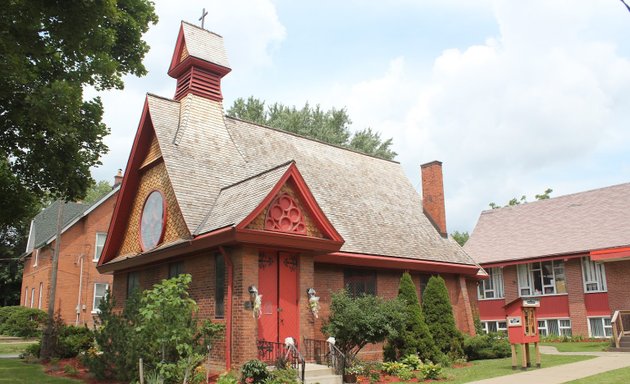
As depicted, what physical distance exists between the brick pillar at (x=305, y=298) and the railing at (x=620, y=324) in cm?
1246

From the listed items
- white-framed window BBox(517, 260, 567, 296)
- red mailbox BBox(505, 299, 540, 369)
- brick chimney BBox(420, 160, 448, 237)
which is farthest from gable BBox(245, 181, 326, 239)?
white-framed window BBox(517, 260, 567, 296)

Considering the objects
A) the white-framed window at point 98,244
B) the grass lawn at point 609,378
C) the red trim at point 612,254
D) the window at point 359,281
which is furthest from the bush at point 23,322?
the red trim at point 612,254

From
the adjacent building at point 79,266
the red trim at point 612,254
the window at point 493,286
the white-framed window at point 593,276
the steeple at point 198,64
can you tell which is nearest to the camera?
the steeple at point 198,64

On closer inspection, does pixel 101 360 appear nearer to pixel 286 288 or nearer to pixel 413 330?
pixel 286 288

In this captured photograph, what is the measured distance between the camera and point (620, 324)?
20734 millimetres

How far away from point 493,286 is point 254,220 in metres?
23.1

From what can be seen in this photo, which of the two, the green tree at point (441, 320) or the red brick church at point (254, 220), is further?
the green tree at point (441, 320)

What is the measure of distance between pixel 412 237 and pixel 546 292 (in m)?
12.9

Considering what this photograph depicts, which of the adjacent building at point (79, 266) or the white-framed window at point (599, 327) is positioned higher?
the adjacent building at point (79, 266)

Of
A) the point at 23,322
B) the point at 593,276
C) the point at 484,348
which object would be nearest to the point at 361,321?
the point at 484,348

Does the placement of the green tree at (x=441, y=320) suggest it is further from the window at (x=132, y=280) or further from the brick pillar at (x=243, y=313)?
the window at (x=132, y=280)

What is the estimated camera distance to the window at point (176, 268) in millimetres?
15776

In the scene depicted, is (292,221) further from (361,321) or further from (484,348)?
(484,348)

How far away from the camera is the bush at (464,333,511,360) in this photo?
19281mm
